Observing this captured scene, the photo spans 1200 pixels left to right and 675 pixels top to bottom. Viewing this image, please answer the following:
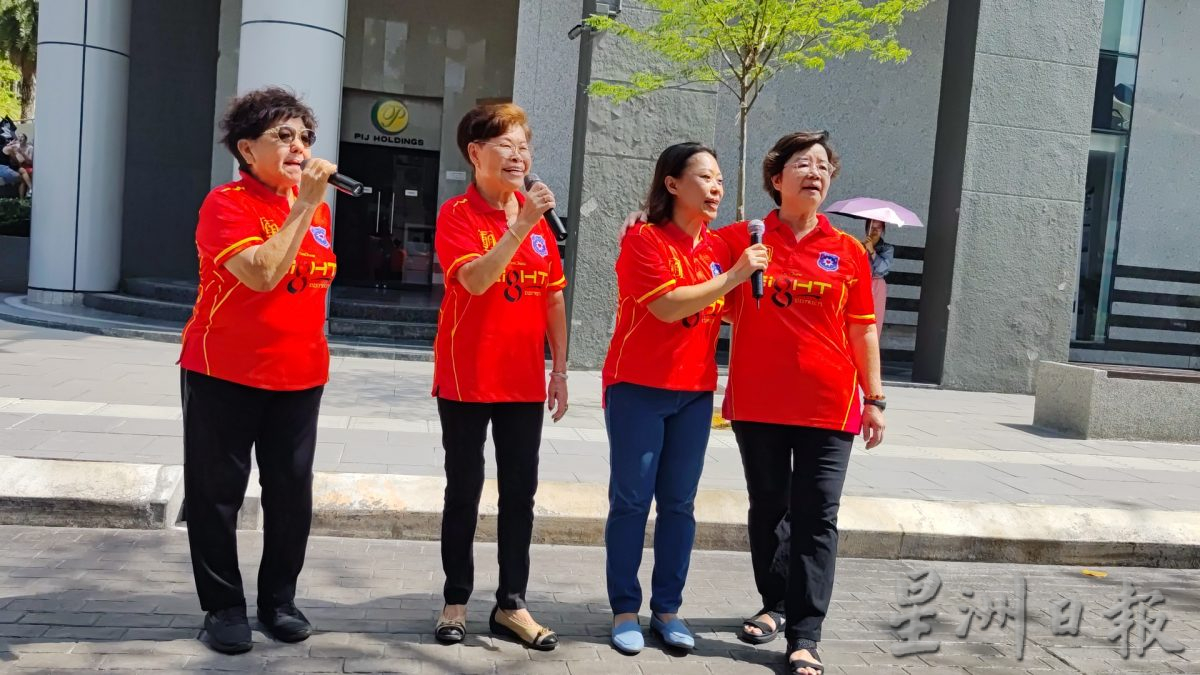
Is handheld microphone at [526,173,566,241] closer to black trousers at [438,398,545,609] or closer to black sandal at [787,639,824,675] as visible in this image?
black trousers at [438,398,545,609]

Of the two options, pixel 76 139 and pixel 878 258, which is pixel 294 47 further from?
→ pixel 878 258

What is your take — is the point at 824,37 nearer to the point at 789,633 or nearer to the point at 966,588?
the point at 966,588

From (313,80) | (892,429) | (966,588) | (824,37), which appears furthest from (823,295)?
(313,80)

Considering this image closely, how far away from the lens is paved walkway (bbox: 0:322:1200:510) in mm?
6191

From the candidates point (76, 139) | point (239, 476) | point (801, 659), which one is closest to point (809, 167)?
point (801, 659)

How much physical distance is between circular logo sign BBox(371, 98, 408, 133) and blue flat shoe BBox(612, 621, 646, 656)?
15065mm

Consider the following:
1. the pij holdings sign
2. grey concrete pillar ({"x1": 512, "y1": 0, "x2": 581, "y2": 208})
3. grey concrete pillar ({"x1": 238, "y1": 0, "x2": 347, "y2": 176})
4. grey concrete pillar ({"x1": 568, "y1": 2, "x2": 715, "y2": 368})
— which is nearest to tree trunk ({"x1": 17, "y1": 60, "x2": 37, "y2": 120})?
the pij holdings sign

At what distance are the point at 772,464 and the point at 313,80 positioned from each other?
9.22m

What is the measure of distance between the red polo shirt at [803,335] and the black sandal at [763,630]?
0.87m

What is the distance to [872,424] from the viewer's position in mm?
3877

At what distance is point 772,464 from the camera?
3.88 meters

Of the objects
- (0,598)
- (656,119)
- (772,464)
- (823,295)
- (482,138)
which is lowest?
(0,598)

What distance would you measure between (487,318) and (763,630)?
65.4 inches

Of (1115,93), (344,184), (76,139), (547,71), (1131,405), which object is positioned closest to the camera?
(344,184)
